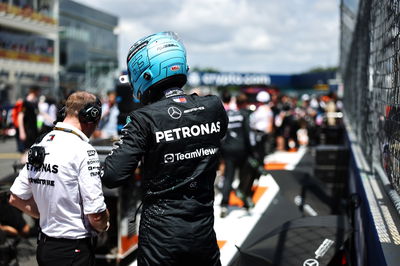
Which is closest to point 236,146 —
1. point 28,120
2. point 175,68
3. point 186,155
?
point 28,120

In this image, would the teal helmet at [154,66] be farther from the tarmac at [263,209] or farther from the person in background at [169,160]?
the tarmac at [263,209]

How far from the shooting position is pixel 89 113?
265 cm

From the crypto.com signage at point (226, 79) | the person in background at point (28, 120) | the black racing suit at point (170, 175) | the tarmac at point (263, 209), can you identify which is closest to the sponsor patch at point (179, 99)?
the black racing suit at point (170, 175)

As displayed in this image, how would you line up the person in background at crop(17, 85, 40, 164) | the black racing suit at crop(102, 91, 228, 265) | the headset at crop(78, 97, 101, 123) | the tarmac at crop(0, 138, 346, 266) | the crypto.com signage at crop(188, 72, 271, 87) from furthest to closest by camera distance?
the crypto.com signage at crop(188, 72, 271, 87) → the person in background at crop(17, 85, 40, 164) → the tarmac at crop(0, 138, 346, 266) → the headset at crop(78, 97, 101, 123) → the black racing suit at crop(102, 91, 228, 265)

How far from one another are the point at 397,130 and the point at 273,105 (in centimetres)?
1270

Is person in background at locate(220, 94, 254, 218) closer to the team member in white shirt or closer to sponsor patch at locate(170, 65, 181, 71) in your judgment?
the team member in white shirt

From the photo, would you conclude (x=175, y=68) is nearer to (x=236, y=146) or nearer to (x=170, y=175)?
(x=170, y=175)

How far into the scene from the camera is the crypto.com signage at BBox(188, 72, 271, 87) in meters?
37.3

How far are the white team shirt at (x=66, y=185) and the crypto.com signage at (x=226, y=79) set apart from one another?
33.3 meters

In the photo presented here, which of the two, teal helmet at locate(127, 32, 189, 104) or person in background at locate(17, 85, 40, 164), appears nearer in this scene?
teal helmet at locate(127, 32, 189, 104)

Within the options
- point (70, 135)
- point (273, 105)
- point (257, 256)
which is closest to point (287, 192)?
point (257, 256)

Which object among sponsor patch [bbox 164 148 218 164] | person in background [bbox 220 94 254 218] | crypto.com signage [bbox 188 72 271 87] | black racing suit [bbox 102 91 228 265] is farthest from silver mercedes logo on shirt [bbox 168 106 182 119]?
crypto.com signage [bbox 188 72 271 87]

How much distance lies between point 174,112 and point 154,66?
0.25m

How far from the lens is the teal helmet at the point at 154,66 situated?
7.33 feet
